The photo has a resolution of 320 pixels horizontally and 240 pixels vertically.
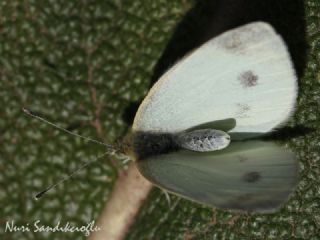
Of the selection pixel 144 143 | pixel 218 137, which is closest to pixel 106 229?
pixel 144 143

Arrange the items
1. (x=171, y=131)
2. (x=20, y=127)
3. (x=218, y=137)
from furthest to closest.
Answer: (x=20, y=127) < (x=171, y=131) < (x=218, y=137)

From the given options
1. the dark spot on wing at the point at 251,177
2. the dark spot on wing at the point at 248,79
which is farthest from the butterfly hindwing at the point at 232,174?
the dark spot on wing at the point at 248,79

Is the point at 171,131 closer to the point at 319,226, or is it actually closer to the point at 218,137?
the point at 218,137

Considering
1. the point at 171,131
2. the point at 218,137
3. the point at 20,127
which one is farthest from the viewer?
the point at 20,127

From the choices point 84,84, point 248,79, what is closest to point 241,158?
point 248,79

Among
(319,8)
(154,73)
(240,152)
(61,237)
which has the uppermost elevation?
(319,8)

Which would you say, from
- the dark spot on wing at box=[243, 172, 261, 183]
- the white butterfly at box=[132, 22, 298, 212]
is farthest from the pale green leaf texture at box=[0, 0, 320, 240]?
the dark spot on wing at box=[243, 172, 261, 183]
